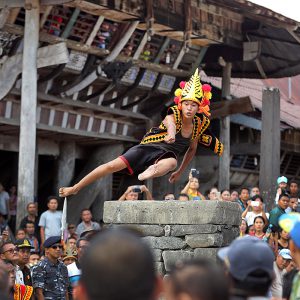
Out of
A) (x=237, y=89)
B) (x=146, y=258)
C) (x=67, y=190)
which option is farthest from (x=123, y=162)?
(x=237, y=89)

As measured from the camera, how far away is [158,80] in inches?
716

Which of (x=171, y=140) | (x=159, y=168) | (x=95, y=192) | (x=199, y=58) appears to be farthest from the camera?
(x=199, y=58)

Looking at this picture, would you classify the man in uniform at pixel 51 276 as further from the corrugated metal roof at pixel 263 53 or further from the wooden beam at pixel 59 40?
the corrugated metal roof at pixel 263 53

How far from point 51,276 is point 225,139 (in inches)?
403

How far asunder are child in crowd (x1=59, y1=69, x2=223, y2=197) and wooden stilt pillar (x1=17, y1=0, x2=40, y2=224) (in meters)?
4.65

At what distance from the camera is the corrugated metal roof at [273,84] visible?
2011 centimetres

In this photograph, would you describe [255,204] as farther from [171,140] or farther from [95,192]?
[95,192]

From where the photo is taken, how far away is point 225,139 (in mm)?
18312

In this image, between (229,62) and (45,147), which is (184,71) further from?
(45,147)

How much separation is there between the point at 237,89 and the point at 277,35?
3.14 meters

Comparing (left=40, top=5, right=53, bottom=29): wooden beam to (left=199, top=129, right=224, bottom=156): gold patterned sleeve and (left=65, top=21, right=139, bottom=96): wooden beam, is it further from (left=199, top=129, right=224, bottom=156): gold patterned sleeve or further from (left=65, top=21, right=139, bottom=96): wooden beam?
(left=199, top=129, right=224, bottom=156): gold patterned sleeve

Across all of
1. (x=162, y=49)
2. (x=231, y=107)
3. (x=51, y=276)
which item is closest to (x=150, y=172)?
(x=51, y=276)

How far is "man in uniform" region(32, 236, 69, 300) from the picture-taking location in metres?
8.45

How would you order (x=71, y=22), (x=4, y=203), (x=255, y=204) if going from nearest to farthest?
(x=255, y=204) < (x=4, y=203) < (x=71, y=22)
